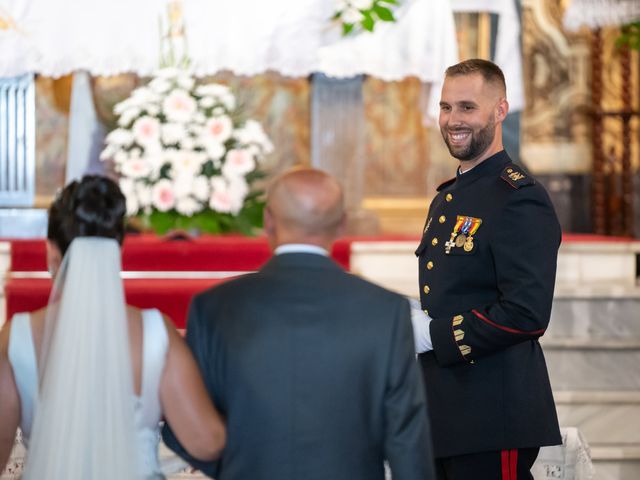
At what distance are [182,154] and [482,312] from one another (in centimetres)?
293

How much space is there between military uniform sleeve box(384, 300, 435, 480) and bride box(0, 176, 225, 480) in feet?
1.42

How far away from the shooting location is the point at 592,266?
6.52 m

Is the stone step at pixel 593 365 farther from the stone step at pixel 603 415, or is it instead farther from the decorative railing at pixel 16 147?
the decorative railing at pixel 16 147

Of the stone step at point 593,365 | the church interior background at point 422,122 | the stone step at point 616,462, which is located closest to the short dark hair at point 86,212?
the stone step at point 616,462

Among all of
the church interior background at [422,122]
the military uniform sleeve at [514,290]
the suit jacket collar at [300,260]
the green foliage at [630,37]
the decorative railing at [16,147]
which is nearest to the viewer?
the suit jacket collar at [300,260]

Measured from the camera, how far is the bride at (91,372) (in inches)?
98.8

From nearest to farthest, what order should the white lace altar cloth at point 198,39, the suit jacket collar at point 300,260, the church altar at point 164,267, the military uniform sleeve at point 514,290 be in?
the suit jacket collar at point 300,260, the military uniform sleeve at point 514,290, the church altar at point 164,267, the white lace altar cloth at point 198,39

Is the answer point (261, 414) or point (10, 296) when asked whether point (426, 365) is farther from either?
point (10, 296)

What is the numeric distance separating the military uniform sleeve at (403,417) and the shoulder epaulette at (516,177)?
0.76 meters

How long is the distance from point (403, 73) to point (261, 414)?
4.73 meters

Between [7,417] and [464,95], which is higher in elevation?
[464,95]

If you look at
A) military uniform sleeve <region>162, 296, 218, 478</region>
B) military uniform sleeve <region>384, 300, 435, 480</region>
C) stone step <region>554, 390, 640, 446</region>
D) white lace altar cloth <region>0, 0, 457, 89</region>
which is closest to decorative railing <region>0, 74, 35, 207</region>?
white lace altar cloth <region>0, 0, 457, 89</region>

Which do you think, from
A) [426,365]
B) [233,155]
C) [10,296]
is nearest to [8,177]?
[10,296]

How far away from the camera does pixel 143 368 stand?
254 cm
